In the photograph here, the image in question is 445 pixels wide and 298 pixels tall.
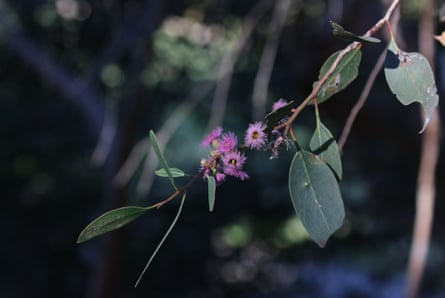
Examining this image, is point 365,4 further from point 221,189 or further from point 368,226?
point 368,226

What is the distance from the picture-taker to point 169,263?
4070 millimetres

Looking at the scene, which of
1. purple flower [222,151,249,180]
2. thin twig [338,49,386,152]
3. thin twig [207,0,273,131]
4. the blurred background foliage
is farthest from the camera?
the blurred background foliage

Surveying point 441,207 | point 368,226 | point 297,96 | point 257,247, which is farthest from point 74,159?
point 368,226

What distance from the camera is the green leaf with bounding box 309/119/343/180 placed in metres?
0.68

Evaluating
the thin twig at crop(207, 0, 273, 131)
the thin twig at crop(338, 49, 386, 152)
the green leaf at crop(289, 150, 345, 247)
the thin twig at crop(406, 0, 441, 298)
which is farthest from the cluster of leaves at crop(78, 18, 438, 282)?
the thin twig at crop(207, 0, 273, 131)

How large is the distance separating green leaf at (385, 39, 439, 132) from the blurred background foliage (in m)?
1.53

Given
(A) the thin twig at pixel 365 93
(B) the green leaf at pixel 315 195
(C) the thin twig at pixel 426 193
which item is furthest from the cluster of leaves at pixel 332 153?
(C) the thin twig at pixel 426 193

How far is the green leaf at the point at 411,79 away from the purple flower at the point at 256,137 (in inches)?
4.9

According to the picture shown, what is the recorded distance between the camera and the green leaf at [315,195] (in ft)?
2.20

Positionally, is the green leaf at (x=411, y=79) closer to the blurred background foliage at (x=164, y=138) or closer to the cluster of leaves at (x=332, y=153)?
the cluster of leaves at (x=332, y=153)

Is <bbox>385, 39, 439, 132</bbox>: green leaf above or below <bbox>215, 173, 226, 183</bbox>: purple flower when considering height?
above

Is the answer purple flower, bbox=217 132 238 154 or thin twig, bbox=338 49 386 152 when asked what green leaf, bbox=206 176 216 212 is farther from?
thin twig, bbox=338 49 386 152

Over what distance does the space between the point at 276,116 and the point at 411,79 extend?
13cm

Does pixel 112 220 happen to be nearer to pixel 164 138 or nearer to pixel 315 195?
pixel 315 195
